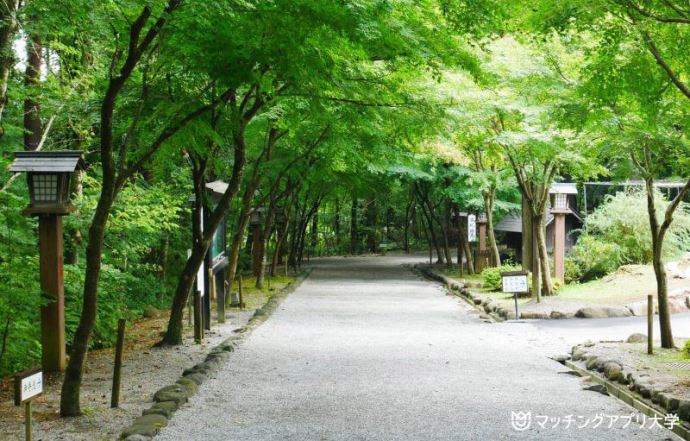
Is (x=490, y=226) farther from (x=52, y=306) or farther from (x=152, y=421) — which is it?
(x=152, y=421)

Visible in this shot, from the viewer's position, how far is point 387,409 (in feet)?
26.5

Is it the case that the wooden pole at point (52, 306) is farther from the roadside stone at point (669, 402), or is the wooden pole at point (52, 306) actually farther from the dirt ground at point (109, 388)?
the roadside stone at point (669, 402)

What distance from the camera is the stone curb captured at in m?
7.18

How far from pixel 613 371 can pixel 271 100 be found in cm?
649

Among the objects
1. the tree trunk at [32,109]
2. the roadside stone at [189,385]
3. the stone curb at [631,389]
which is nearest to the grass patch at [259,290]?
the tree trunk at [32,109]

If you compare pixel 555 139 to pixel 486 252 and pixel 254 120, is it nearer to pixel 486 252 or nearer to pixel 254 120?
pixel 254 120

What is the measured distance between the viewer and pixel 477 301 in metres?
19.9

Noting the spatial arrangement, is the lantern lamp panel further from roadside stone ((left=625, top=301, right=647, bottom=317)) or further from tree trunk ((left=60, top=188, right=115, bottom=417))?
roadside stone ((left=625, top=301, right=647, bottom=317))

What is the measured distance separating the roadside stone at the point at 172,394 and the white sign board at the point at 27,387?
7.69 ft

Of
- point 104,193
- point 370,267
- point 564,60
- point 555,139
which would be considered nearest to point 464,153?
point 555,139

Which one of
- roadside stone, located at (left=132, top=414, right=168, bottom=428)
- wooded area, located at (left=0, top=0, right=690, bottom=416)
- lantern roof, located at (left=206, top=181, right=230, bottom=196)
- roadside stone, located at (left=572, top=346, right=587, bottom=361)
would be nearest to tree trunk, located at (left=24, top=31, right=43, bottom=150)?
wooded area, located at (left=0, top=0, right=690, bottom=416)

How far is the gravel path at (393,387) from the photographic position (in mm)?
7156

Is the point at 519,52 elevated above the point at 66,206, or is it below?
above

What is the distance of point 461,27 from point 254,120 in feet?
30.0
